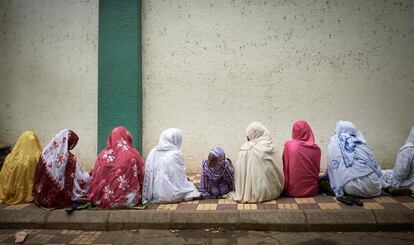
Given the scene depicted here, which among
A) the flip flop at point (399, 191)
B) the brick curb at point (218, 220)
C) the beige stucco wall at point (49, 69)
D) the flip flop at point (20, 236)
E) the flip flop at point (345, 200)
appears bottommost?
the flip flop at point (20, 236)

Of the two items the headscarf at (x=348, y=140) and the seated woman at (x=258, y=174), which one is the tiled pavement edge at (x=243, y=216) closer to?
the seated woman at (x=258, y=174)

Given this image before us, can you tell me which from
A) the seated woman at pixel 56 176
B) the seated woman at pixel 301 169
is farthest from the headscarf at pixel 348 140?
the seated woman at pixel 56 176

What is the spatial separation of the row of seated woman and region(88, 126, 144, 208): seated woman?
0.04ft

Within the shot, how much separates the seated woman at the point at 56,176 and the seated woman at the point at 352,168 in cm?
362

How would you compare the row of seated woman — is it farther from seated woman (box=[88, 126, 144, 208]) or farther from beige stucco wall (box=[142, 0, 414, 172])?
beige stucco wall (box=[142, 0, 414, 172])

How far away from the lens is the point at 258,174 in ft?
15.4

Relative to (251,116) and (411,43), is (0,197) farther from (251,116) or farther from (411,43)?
(411,43)

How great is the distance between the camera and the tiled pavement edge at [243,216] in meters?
3.95

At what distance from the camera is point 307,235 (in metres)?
3.88

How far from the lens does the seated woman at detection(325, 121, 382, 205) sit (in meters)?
4.61

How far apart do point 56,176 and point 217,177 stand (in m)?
2.22

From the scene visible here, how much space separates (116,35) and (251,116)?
3134mm

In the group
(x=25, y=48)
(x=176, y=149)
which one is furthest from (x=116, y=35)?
(x=176, y=149)

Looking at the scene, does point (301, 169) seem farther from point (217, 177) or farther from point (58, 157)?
point (58, 157)
